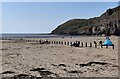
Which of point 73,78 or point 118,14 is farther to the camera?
point 118,14

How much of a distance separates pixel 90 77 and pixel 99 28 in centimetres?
14669

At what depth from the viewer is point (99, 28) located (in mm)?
157125

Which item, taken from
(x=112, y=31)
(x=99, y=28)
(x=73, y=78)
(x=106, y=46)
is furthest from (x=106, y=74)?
(x=99, y=28)

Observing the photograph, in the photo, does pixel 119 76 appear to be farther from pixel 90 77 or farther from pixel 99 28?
pixel 99 28

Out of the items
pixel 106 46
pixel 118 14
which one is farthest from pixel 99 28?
pixel 106 46

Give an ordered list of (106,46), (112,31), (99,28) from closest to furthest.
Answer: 1. (106,46)
2. (112,31)
3. (99,28)

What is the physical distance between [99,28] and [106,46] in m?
124

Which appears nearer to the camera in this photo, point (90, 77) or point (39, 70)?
point (90, 77)

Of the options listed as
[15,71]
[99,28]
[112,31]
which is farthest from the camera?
[99,28]

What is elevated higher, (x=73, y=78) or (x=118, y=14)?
(x=118, y=14)

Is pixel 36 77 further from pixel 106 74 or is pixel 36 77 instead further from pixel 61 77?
pixel 106 74

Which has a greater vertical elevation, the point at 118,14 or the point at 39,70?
the point at 118,14

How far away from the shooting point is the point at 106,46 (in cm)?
3544

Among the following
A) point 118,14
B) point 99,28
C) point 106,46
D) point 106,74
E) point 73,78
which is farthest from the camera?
point 118,14
